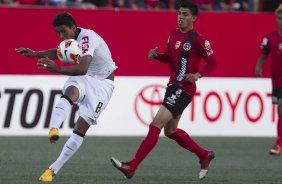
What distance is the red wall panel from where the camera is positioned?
16906 millimetres

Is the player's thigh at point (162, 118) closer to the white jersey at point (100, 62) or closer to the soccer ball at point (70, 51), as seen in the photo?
the white jersey at point (100, 62)

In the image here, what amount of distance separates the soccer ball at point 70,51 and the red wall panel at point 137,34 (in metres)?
6.98

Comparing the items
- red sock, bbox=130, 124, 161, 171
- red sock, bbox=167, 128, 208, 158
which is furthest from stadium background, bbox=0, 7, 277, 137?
red sock, bbox=130, 124, 161, 171

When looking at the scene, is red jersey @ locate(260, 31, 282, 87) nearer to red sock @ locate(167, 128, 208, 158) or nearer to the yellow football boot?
red sock @ locate(167, 128, 208, 158)

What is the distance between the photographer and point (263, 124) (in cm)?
1750

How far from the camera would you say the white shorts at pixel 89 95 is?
1024 centimetres

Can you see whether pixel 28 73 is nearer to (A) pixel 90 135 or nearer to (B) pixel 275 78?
(A) pixel 90 135

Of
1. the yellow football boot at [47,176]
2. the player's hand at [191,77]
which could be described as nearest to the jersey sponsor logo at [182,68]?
the player's hand at [191,77]

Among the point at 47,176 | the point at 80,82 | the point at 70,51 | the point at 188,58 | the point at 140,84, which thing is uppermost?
the point at 70,51

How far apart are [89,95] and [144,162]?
259 centimetres

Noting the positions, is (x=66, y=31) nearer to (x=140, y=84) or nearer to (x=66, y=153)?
(x=66, y=153)

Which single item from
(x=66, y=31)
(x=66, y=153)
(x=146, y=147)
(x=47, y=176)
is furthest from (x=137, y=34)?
(x=47, y=176)

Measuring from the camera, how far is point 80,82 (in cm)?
1027

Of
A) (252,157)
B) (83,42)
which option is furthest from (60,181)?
(252,157)
